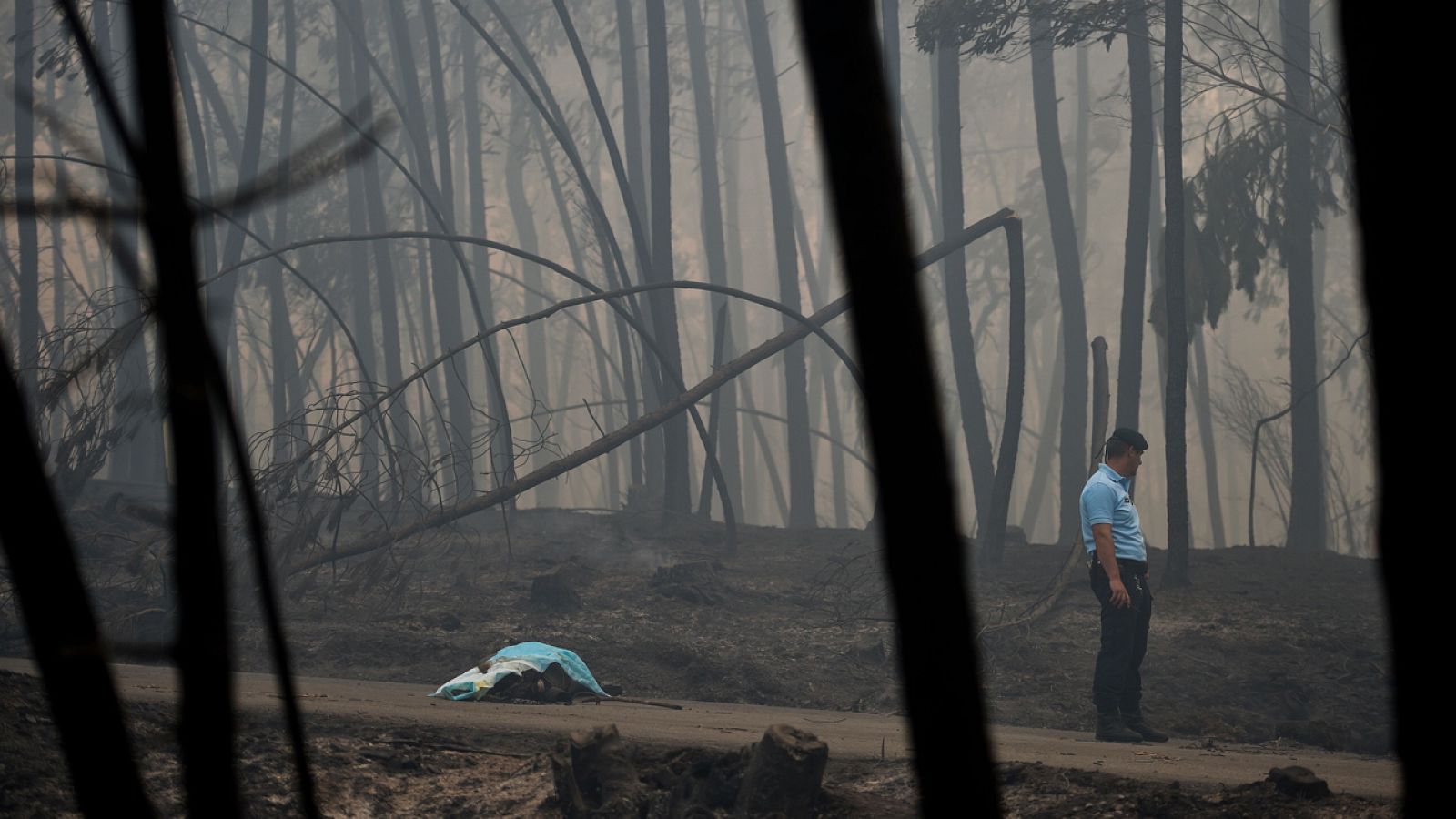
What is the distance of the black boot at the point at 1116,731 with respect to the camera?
316 inches

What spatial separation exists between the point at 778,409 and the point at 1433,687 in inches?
1698

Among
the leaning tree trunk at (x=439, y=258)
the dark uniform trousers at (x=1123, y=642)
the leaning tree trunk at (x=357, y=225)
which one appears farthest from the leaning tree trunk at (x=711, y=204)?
the dark uniform trousers at (x=1123, y=642)

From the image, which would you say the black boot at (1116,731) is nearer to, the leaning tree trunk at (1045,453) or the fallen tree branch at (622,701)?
the fallen tree branch at (622,701)

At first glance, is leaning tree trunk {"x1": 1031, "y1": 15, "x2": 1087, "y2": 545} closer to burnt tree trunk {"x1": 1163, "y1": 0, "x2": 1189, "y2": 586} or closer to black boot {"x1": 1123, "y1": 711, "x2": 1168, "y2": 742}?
burnt tree trunk {"x1": 1163, "y1": 0, "x2": 1189, "y2": 586}

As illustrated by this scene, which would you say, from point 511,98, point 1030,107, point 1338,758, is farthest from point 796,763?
point 1030,107

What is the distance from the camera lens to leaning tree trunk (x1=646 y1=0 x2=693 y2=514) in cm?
1748

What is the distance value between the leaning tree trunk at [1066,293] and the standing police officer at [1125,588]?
32.0 feet

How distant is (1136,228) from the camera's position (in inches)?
598

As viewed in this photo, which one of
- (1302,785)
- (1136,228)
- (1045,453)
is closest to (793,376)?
(1136,228)

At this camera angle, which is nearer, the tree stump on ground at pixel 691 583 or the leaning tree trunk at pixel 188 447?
the leaning tree trunk at pixel 188 447

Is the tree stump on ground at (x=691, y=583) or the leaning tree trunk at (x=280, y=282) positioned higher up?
the leaning tree trunk at (x=280, y=282)

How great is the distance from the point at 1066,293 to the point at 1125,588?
38.2ft

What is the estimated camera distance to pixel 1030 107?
1502 inches

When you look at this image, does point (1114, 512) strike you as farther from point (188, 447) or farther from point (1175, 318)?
point (188, 447)
